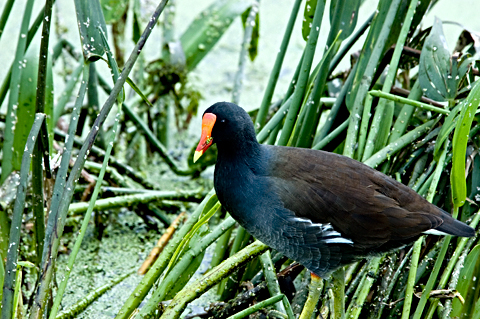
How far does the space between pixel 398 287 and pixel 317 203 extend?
39cm

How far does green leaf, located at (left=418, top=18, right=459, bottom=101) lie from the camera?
5.08ft

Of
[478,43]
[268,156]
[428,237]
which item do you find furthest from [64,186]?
[478,43]

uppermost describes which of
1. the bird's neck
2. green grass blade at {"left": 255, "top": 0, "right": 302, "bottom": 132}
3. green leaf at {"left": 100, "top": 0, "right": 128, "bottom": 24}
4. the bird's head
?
green leaf at {"left": 100, "top": 0, "right": 128, "bottom": 24}

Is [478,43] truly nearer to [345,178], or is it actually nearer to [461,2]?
[345,178]

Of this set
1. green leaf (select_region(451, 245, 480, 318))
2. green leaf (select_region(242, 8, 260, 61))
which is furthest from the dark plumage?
green leaf (select_region(242, 8, 260, 61))

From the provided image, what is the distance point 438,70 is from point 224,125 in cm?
67

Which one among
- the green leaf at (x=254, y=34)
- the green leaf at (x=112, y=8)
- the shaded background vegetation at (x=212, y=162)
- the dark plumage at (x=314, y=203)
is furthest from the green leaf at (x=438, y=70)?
the green leaf at (x=112, y=8)

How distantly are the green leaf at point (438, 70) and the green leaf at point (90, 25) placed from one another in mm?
940

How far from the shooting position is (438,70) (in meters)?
1.55

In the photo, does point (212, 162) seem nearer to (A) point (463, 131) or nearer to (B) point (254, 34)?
(B) point (254, 34)

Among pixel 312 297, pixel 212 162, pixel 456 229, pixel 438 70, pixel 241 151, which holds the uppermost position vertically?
pixel 438 70

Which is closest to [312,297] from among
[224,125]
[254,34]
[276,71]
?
[224,125]

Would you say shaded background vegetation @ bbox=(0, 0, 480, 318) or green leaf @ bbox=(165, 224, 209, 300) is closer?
shaded background vegetation @ bbox=(0, 0, 480, 318)

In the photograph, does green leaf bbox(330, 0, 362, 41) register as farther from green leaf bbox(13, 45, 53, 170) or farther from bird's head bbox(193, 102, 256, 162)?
green leaf bbox(13, 45, 53, 170)
